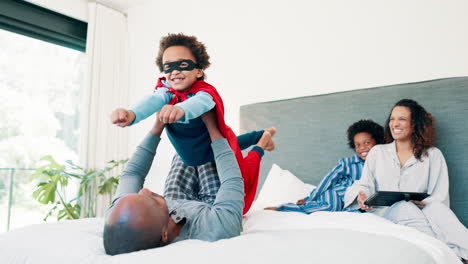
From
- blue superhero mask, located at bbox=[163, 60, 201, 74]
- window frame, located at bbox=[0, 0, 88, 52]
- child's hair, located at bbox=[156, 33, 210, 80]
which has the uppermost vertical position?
window frame, located at bbox=[0, 0, 88, 52]

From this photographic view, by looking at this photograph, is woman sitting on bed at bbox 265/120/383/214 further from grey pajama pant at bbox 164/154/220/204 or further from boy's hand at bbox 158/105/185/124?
boy's hand at bbox 158/105/185/124

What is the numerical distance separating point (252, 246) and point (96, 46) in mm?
3492

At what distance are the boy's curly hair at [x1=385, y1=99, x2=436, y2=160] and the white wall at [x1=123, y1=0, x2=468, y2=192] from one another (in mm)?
365

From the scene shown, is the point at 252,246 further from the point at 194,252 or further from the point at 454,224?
the point at 454,224

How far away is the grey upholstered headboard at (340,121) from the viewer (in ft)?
6.15

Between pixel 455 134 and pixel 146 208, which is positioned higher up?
pixel 455 134

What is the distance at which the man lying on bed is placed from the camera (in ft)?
2.89

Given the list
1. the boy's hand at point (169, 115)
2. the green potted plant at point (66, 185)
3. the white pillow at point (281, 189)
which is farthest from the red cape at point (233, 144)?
the green potted plant at point (66, 185)

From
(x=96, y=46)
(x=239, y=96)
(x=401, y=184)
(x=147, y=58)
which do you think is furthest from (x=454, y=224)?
(x=96, y=46)

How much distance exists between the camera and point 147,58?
3934 millimetres

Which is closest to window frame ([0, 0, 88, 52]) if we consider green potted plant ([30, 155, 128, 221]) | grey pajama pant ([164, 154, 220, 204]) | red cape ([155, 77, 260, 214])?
green potted plant ([30, 155, 128, 221])

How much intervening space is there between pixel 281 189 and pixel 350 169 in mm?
467

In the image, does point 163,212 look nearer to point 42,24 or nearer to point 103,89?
point 103,89

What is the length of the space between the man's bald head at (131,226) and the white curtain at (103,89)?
2903 mm
